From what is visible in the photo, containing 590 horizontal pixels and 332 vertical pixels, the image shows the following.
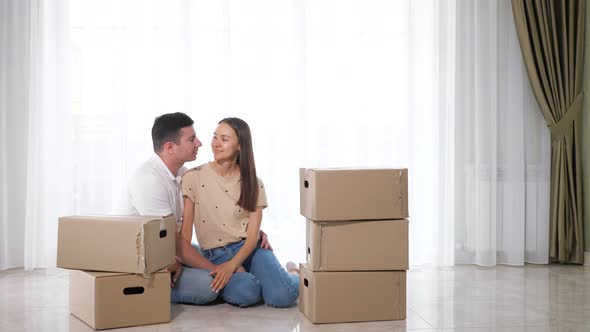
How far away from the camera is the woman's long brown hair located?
3.41 metres

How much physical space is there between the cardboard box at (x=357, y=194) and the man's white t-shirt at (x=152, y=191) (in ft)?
2.18

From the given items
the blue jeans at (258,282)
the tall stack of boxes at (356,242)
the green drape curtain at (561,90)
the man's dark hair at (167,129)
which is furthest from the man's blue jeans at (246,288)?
the green drape curtain at (561,90)

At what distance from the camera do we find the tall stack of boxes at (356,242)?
3041 millimetres

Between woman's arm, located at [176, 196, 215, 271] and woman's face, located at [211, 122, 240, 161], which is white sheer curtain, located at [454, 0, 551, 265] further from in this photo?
woman's arm, located at [176, 196, 215, 271]

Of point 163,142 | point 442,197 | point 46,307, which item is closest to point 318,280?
point 163,142

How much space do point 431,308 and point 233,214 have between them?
102cm

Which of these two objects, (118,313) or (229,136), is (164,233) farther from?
(229,136)

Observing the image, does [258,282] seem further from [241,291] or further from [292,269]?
[292,269]

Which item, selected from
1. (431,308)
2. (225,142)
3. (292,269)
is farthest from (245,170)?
(431,308)

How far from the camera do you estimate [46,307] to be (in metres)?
3.37

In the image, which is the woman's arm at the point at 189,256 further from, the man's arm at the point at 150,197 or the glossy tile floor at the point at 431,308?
the glossy tile floor at the point at 431,308

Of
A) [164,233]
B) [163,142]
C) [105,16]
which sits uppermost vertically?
[105,16]

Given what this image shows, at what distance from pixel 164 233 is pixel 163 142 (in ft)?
1.65

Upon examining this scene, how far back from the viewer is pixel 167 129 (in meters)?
3.39
